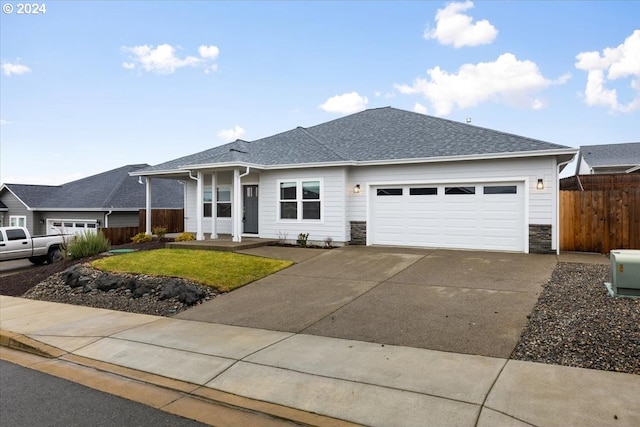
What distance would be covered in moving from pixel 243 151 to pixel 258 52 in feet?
15.2

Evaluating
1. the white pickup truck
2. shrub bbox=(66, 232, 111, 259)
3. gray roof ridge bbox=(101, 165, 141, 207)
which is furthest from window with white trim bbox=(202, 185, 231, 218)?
gray roof ridge bbox=(101, 165, 141, 207)

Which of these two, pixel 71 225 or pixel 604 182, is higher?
pixel 604 182

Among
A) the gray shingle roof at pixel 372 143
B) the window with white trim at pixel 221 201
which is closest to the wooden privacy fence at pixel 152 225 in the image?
the gray shingle roof at pixel 372 143

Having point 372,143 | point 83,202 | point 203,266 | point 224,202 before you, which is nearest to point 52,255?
point 224,202

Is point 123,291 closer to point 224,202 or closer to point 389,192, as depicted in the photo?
point 224,202

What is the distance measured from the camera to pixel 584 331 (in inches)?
215

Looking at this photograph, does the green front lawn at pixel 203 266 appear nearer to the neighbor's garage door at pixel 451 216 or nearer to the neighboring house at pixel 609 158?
the neighbor's garage door at pixel 451 216

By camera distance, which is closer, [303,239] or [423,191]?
[423,191]

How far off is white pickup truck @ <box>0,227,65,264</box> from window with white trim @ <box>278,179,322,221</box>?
866cm

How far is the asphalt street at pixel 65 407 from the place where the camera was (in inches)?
150

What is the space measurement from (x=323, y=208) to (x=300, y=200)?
104 cm

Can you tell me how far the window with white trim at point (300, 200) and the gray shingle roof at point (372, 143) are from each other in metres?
0.85

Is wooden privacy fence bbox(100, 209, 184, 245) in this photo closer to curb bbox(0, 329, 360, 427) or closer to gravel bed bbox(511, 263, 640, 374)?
curb bbox(0, 329, 360, 427)

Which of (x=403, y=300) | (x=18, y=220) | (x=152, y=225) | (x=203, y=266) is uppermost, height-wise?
(x=18, y=220)
